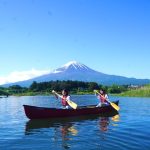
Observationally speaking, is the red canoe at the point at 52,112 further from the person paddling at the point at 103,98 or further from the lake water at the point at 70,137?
the lake water at the point at 70,137

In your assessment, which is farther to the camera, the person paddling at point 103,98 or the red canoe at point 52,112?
the person paddling at point 103,98

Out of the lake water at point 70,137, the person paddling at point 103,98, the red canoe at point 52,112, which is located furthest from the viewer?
the person paddling at point 103,98

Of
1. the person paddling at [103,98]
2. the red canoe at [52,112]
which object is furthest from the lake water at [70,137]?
the person paddling at [103,98]

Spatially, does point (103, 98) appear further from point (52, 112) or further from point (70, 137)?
point (70, 137)

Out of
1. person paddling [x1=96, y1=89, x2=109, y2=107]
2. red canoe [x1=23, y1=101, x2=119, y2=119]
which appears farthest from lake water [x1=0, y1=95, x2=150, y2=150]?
person paddling [x1=96, y1=89, x2=109, y2=107]

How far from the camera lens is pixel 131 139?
22.8 m

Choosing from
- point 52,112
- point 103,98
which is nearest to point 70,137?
point 52,112

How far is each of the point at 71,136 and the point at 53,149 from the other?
4.56 meters

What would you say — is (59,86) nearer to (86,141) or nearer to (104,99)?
(104,99)

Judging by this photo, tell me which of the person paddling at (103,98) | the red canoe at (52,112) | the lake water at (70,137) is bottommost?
the lake water at (70,137)

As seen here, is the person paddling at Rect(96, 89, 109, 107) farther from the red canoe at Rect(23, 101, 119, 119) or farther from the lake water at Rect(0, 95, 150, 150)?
the lake water at Rect(0, 95, 150, 150)

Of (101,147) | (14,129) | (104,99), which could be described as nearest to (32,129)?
(14,129)

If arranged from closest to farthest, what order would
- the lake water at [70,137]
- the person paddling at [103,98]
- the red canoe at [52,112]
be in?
the lake water at [70,137] → the red canoe at [52,112] → the person paddling at [103,98]

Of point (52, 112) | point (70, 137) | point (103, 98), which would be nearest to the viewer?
point (70, 137)
